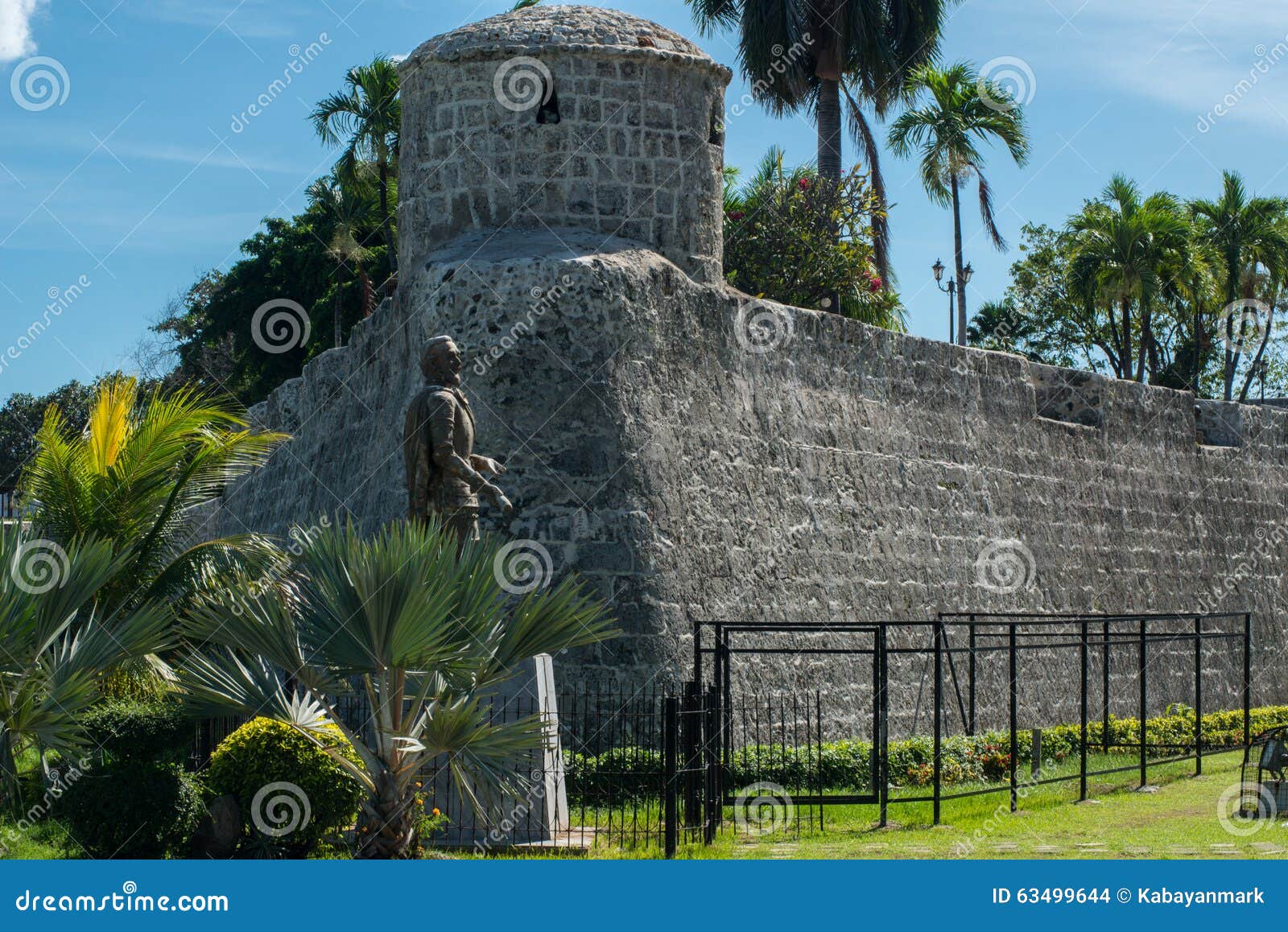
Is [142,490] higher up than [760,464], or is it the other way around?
[760,464]

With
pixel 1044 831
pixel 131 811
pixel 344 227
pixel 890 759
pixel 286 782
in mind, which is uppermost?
pixel 344 227

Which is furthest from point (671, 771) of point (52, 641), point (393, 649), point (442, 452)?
point (52, 641)

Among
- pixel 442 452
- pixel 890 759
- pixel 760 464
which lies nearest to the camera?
pixel 442 452

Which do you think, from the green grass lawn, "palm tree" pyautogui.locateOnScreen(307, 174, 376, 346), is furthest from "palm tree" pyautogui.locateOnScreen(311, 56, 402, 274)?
the green grass lawn

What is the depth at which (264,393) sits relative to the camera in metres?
35.5

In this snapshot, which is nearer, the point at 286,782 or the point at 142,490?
the point at 286,782

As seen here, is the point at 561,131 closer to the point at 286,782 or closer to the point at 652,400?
the point at 652,400

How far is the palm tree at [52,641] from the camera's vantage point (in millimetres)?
8414

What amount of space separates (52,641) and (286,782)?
59.8 inches

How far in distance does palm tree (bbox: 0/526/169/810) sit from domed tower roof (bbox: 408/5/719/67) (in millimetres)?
6342

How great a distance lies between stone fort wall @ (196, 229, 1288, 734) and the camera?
1296 centimetres

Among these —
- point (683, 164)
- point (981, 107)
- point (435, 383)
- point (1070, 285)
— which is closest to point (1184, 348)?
point (1070, 285)

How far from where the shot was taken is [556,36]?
540 inches

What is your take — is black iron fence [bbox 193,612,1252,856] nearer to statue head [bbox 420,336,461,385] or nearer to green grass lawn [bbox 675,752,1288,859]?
green grass lawn [bbox 675,752,1288,859]
